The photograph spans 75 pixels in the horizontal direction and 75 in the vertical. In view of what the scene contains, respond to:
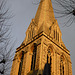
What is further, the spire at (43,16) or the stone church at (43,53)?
the spire at (43,16)

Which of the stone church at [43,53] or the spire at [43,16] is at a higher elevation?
the spire at [43,16]

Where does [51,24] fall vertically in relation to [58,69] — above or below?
above

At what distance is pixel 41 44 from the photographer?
19078mm

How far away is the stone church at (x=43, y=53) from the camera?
60.2 ft

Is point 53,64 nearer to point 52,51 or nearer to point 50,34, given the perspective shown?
point 52,51

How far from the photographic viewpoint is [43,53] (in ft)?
60.4

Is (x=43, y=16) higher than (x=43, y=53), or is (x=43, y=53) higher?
(x=43, y=16)

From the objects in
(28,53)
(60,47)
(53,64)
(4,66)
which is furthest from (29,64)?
(4,66)

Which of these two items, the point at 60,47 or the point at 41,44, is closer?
the point at 41,44

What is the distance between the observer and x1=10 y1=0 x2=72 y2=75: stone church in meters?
18.3

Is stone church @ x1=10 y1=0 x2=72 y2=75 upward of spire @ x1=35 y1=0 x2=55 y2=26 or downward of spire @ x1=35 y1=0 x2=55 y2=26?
downward

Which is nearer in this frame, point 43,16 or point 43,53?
point 43,53

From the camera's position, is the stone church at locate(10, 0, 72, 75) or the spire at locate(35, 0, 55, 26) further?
the spire at locate(35, 0, 55, 26)

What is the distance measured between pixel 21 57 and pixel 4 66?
42.1 ft
